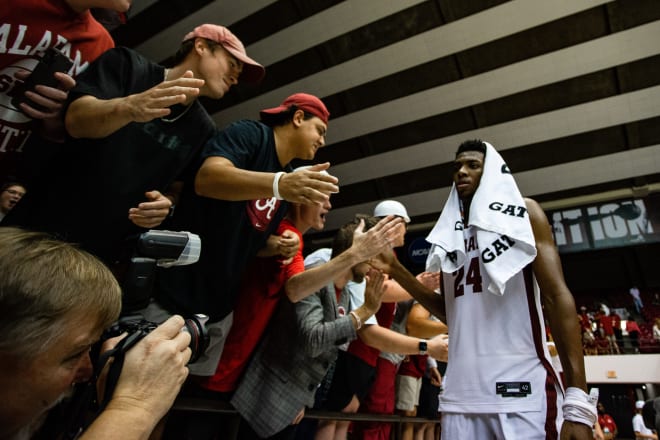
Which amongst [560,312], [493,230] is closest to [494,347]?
[560,312]

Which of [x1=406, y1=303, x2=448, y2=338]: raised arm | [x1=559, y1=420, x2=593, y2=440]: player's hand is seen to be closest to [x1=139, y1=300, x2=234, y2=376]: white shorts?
[x1=559, y1=420, x2=593, y2=440]: player's hand

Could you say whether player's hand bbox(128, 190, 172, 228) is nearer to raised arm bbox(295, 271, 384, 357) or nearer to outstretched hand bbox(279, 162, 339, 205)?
outstretched hand bbox(279, 162, 339, 205)

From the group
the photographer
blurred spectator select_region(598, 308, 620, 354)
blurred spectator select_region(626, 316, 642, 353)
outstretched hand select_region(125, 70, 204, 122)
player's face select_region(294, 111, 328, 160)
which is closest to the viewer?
the photographer

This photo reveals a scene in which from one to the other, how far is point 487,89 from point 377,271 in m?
7.99

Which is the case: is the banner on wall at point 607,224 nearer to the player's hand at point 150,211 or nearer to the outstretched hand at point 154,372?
the player's hand at point 150,211

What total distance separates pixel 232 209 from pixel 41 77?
839 mm

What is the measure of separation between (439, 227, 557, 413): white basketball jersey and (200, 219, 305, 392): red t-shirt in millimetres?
900

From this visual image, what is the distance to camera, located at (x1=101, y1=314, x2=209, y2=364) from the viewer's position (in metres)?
0.87

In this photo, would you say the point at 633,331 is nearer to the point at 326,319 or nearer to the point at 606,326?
the point at 606,326

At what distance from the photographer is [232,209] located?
1.84 m

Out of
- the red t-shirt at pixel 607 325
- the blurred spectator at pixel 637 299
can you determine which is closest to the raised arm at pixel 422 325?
the red t-shirt at pixel 607 325

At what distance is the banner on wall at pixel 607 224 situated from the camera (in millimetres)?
9523

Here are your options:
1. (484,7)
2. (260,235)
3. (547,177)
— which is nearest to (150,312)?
(260,235)

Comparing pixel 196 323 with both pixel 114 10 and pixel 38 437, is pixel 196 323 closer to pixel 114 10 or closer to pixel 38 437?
pixel 38 437
